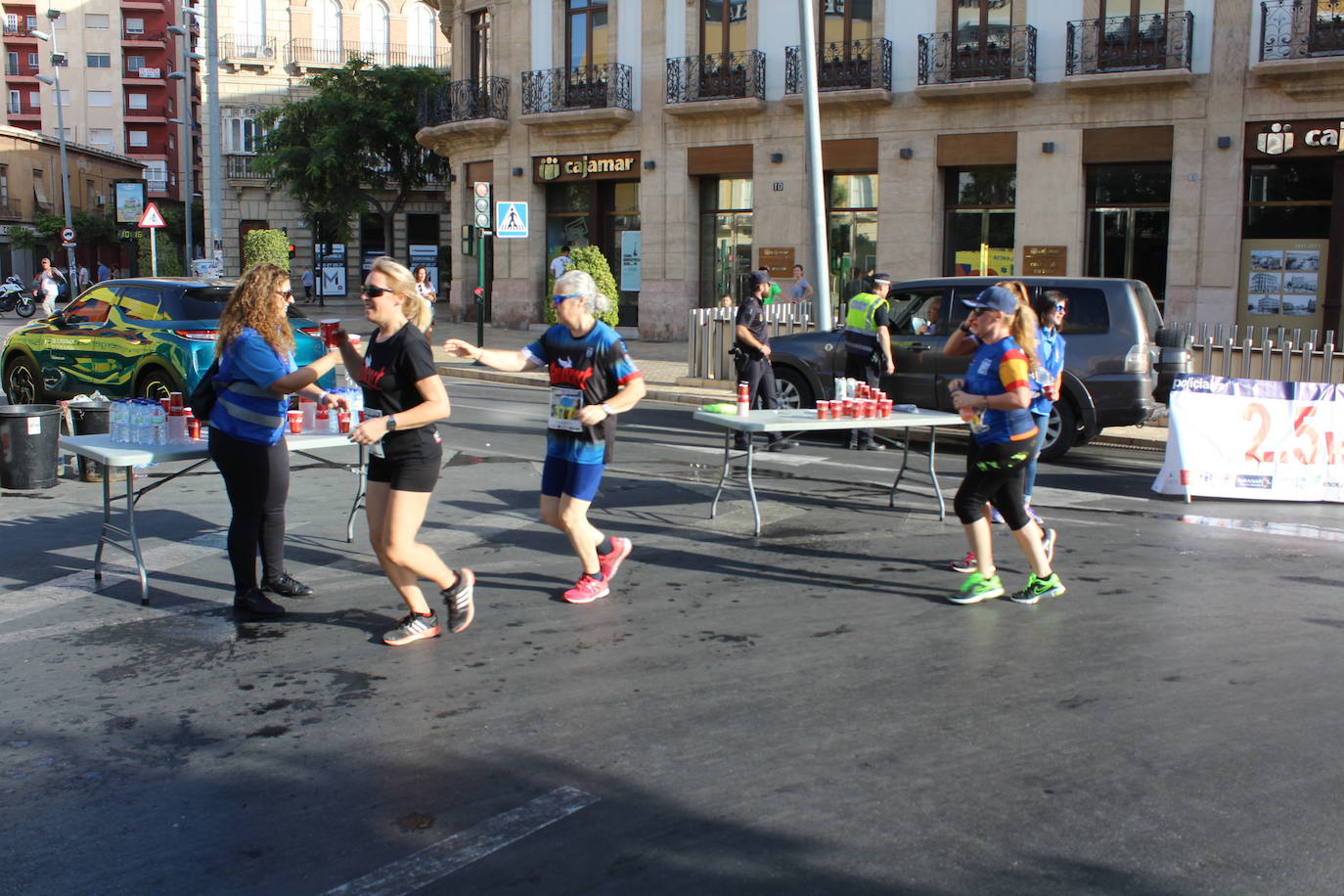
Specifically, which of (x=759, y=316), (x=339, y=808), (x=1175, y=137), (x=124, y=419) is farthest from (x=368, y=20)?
(x=339, y=808)

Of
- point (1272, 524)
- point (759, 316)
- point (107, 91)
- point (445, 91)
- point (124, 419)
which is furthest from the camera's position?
point (107, 91)

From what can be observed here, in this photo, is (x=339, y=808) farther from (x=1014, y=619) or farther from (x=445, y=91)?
(x=445, y=91)

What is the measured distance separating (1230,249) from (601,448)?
20.0 m

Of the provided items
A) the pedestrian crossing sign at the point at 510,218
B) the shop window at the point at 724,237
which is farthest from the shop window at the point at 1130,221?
the pedestrian crossing sign at the point at 510,218

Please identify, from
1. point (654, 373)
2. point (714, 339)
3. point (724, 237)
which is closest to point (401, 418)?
point (714, 339)

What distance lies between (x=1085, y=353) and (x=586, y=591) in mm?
7746

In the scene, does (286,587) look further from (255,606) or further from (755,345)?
(755,345)

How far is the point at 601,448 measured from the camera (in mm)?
6531

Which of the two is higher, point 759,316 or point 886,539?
point 759,316

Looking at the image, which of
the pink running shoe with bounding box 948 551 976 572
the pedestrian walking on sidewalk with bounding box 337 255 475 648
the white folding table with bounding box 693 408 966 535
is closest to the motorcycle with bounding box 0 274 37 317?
the white folding table with bounding box 693 408 966 535

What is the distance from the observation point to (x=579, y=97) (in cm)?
2959

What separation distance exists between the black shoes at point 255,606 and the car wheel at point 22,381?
9.12 metres

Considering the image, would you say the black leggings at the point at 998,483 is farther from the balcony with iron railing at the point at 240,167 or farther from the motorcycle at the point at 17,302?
the balcony with iron railing at the point at 240,167

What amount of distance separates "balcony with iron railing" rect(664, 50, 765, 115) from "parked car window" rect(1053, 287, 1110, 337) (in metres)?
15.4
